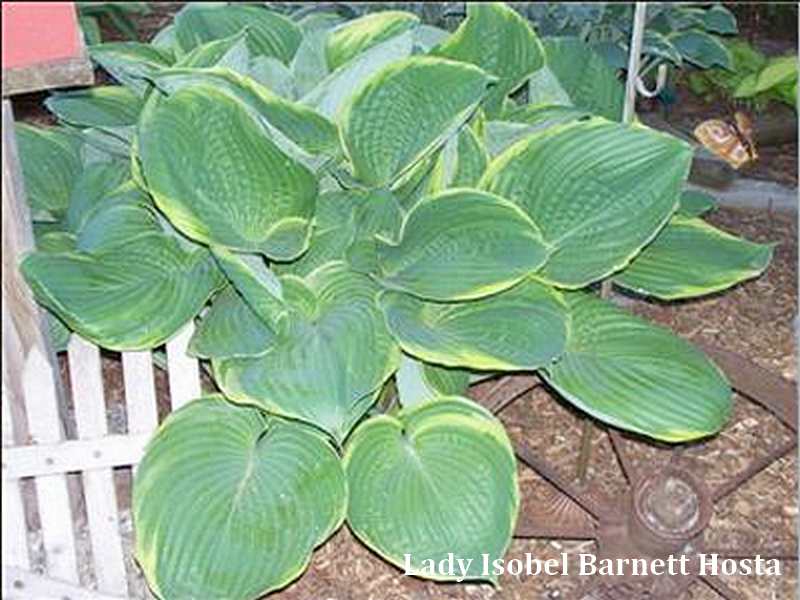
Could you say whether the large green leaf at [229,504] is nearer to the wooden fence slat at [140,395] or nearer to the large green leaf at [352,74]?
the wooden fence slat at [140,395]

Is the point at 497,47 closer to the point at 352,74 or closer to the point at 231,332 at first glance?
the point at 352,74

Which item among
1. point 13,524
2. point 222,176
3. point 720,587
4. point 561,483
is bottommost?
point 720,587

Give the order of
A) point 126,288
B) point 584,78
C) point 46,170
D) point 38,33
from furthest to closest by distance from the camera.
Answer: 1. point 584,78
2. point 46,170
3. point 126,288
4. point 38,33

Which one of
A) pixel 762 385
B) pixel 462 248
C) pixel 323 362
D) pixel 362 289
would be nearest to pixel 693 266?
pixel 762 385

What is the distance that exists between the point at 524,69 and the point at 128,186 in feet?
2.09

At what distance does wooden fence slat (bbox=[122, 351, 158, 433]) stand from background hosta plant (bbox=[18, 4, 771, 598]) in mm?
61

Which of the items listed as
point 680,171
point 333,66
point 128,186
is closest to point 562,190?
point 680,171

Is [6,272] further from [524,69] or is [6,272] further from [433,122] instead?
[524,69]

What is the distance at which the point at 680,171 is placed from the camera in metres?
1.91

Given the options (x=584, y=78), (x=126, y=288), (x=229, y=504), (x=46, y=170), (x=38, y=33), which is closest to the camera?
(x=38, y=33)

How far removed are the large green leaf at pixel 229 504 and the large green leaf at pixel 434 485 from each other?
4cm

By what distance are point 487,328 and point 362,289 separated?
0.18 m

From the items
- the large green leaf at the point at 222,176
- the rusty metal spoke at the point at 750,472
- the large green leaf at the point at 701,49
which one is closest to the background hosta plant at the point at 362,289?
the large green leaf at the point at 222,176

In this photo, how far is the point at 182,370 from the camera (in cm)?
193
